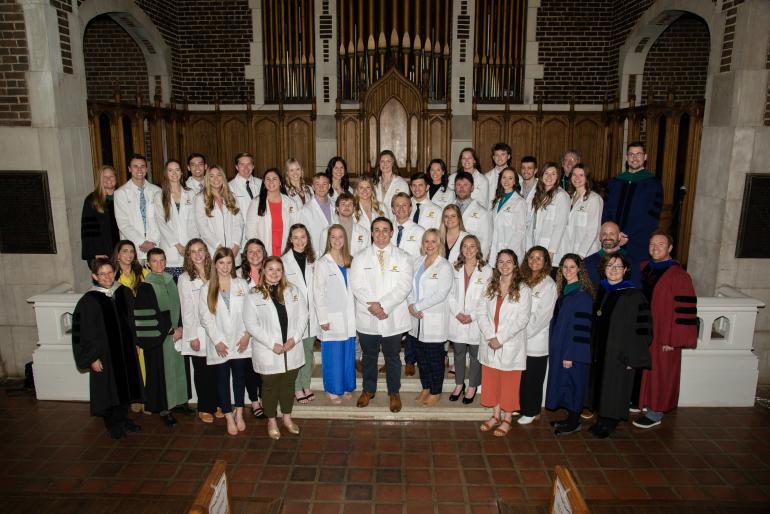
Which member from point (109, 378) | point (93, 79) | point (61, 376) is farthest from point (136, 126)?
point (109, 378)

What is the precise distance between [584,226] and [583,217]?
9cm

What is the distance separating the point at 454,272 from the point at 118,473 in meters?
3.27

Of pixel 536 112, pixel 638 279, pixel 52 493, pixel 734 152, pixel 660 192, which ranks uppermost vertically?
pixel 536 112

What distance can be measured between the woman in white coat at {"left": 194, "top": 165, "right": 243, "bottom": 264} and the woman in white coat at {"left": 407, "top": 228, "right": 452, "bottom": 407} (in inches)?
76.4

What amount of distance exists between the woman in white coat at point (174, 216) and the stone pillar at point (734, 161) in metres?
5.70

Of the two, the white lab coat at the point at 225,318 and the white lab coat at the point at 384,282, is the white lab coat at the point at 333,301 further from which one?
the white lab coat at the point at 225,318

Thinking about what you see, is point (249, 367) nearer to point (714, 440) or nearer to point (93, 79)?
point (714, 440)

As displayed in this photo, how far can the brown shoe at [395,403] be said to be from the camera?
5406 millimetres

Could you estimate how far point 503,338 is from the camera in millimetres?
4871

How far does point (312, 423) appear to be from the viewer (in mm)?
5375

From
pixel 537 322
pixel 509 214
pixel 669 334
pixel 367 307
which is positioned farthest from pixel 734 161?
pixel 367 307

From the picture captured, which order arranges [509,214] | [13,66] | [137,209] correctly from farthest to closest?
1. [13,66]
2. [509,214]
3. [137,209]

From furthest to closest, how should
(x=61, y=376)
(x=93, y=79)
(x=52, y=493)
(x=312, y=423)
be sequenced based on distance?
(x=93, y=79) < (x=61, y=376) < (x=312, y=423) < (x=52, y=493)

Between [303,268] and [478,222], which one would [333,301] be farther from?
[478,222]
